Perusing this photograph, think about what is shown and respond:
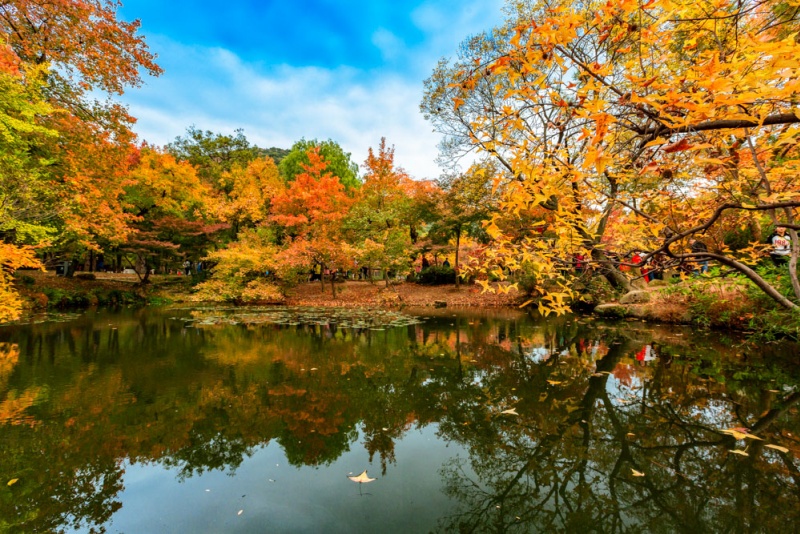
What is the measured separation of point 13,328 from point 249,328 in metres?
4.92

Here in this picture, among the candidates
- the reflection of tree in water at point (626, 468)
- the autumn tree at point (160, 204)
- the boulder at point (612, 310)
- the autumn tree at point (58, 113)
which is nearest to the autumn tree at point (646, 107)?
the reflection of tree in water at point (626, 468)

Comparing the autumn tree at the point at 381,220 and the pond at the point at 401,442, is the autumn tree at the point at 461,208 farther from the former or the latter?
the pond at the point at 401,442

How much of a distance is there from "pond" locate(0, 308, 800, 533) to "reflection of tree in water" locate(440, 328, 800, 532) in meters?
0.01

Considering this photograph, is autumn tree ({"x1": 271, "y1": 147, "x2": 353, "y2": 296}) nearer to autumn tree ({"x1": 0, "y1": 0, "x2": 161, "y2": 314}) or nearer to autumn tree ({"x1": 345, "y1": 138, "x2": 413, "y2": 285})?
autumn tree ({"x1": 345, "y1": 138, "x2": 413, "y2": 285})

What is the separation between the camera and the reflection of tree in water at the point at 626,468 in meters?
1.83

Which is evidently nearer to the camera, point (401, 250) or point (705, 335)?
point (705, 335)

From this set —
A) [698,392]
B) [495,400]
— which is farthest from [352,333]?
[698,392]

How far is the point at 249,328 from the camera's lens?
8164 mm

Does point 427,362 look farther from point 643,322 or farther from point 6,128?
point 6,128

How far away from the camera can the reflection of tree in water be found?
6.01 ft

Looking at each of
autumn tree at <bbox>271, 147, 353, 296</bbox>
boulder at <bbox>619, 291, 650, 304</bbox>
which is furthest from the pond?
autumn tree at <bbox>271, 147, 353, 296</bbox>

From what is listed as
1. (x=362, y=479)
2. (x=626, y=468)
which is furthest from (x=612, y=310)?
(x=362, y=479)

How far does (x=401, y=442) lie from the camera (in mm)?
2809

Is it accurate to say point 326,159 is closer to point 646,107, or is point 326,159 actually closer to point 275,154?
point 646,107
